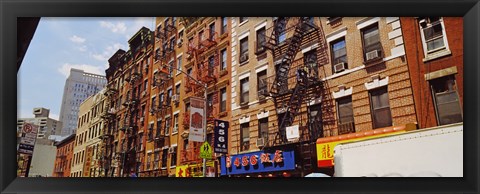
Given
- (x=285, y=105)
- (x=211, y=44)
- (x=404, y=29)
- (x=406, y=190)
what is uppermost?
(x=211, y=44)

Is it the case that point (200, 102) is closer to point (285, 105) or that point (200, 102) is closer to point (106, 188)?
point (285, 105)

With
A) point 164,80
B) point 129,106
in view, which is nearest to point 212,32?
point 164,80

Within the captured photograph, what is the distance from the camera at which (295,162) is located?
13406mm

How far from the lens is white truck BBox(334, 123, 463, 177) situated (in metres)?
6.02

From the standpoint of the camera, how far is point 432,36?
1002 cm

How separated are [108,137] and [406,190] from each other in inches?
1238

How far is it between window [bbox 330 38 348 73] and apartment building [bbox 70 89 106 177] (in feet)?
85.6

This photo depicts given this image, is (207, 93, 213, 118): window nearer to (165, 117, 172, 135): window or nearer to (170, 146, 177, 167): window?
(170, 146, 177, 167): window

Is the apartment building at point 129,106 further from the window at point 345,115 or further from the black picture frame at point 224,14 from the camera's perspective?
the black picture frame at point 224,14

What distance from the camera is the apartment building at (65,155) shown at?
40034 mm


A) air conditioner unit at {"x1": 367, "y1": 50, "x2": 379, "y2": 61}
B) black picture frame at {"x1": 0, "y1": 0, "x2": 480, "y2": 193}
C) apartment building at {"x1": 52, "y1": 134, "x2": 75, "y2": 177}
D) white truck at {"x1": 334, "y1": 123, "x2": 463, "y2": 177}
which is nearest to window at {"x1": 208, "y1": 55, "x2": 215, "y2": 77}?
air conditioner unit at {"x1": 367, "y1": 50, "x2": 379, "y2": 61}

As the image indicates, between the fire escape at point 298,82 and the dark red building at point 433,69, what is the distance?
10.5ft

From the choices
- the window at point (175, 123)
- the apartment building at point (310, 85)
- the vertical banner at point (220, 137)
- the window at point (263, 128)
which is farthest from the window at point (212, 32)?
the window at point (263, 128)

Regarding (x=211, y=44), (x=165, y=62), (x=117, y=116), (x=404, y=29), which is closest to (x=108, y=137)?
(x=117, y=116)
